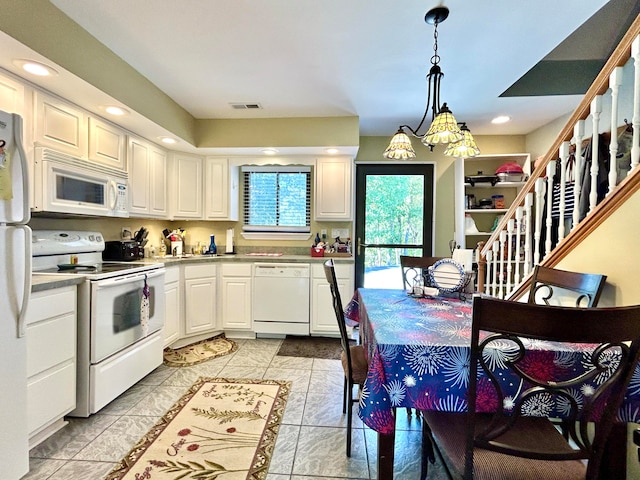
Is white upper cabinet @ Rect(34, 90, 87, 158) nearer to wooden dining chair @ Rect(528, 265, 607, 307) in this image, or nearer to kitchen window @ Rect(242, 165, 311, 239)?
kitchen window @ Rect(242, 165, 311, 239)

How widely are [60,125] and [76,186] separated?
0.43 m

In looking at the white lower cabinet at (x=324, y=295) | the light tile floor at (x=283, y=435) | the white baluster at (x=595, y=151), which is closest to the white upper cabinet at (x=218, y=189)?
the white lower cabinet at (x=324, y=295)

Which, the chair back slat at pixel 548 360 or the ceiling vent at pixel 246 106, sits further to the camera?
the ceiling vent at pixel 246 106

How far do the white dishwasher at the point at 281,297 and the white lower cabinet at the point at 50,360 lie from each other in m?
1.84

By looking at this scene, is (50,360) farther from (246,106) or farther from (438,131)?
(246,106)

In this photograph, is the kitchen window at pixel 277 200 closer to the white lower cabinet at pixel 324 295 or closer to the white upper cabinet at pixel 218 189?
the white upper cabinet at pixel 218 189

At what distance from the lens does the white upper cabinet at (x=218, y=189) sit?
3.80m

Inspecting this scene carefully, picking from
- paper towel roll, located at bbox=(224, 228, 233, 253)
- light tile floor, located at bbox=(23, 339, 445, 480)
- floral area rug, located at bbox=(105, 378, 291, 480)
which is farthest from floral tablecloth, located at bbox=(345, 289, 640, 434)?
paper towel roll, located at bbox=(224, 228, 233, 253)

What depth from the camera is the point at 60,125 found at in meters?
2.17

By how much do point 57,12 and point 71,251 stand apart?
5.42ft

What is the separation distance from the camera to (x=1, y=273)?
1385 mm

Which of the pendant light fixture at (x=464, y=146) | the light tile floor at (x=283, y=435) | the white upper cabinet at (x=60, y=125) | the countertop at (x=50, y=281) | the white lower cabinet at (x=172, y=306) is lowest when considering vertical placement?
the light tile floor at (x=283, y=435)

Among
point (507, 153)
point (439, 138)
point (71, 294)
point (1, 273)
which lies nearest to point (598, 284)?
point (439, 138)

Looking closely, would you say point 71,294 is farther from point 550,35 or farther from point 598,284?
point 550,35
